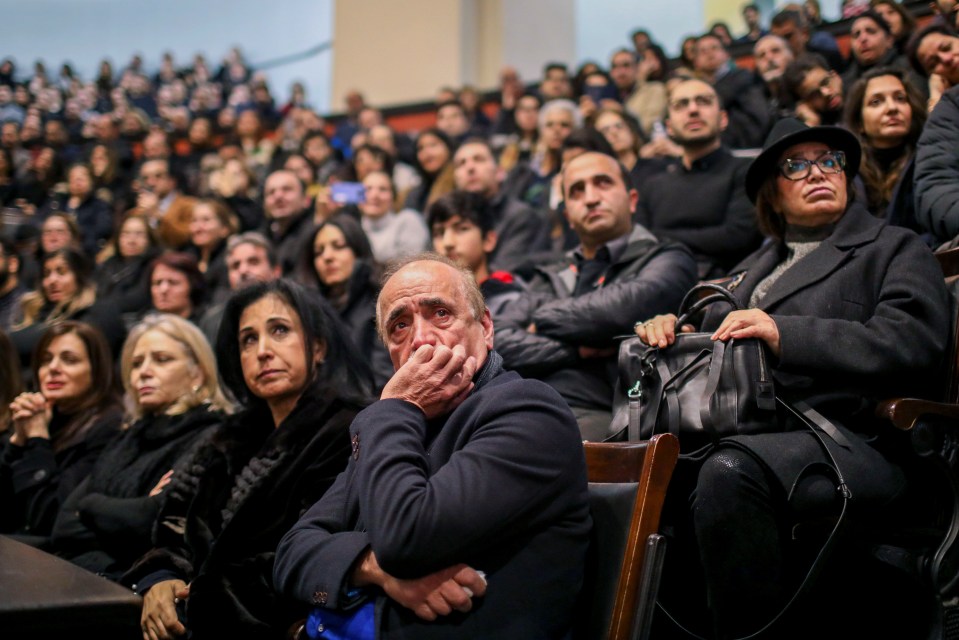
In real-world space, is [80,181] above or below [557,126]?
below

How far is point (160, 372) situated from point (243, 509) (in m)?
1.19

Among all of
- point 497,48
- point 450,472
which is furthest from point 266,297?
point 497,48

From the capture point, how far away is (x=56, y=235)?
6586mm

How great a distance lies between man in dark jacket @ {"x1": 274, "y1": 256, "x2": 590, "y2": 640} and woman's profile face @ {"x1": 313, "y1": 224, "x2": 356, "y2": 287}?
8.56 ft

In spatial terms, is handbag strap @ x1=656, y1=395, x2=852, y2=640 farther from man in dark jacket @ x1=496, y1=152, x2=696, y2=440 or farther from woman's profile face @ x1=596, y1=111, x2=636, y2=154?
woman's profile face @ x1=596, y1=111, x2=636, y2=154

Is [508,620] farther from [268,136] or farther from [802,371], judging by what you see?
[268,136]

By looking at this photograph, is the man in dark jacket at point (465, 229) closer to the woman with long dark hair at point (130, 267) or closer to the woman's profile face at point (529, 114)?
the woman with long dark hair at point (130, 267)

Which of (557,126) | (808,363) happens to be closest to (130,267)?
(557,126)

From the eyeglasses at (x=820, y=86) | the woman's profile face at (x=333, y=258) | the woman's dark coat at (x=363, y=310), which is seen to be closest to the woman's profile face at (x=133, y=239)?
the woman's profile face at (x=333, y=258)

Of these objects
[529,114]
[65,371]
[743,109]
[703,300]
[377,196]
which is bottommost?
[65,371]

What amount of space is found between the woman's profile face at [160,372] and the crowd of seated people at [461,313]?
1 centimetres

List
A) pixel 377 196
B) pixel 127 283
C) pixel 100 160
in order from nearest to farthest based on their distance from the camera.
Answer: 1. pixel 377 196
2. pixel 127 283
3. pixel 100 160

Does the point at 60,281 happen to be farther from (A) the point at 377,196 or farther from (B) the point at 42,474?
(B) the point at 42,474

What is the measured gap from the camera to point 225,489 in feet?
9.00
